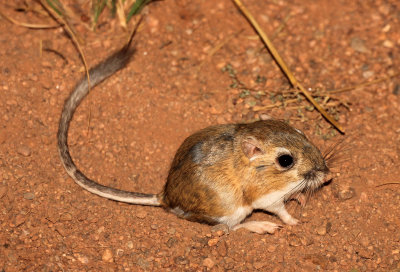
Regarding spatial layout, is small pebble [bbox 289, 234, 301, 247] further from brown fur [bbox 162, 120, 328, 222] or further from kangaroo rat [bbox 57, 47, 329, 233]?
brown fur [bbox 162, 120, 328, 222]

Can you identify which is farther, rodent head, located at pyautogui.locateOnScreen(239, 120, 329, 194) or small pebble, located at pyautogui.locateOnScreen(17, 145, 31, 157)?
small pebble, located at pyautogui.locateOnScreen(17, 145, 31, 157)

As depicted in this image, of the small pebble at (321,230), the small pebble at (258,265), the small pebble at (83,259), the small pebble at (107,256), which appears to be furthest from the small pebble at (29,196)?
the small pebble at (321,230)

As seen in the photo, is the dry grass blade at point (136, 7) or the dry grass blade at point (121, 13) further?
the dry grass blade at point (121, 13)

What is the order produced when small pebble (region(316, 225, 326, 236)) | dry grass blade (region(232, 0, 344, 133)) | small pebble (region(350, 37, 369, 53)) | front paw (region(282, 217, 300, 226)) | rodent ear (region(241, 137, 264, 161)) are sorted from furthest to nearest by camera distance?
1. small pebble (region(350, 37, 369, 53))
2. dry grass blade (region(232, 0, 344, 133))
3. front paw (region(282, 217, 300, 226))
4. small pebble (region(316, 225, 326, 236))
5. rodent ear (region(241, 137, 264, 161))

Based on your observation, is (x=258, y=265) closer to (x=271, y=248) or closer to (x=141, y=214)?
(x=271, y=248)

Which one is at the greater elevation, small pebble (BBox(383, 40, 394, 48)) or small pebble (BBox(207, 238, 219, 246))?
small pebble (BBox(207, 238, 219, 246))

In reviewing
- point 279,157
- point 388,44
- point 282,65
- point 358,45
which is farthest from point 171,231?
point 388,44

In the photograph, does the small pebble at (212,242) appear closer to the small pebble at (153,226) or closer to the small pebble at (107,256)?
the small pebble at (153,226)

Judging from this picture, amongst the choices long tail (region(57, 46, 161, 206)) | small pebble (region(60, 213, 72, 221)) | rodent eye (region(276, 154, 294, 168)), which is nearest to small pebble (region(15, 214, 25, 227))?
small pebble (region(60, 213, 72, 221))
